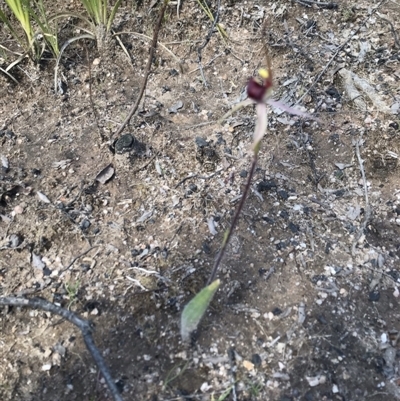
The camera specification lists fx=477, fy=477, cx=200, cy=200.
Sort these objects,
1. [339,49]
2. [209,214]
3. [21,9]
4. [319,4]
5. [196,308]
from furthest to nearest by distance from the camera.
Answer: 1. [319,4]
2. [339,49]
3. [21,9]
4. [209,214]
5. [196,308]

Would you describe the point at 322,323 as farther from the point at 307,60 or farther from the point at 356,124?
the point at 307,60

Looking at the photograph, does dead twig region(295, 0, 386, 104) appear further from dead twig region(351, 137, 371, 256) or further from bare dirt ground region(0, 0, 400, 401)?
dead twig region(351, 137, 371, 256)

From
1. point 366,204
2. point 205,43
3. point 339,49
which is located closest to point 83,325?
point 366,204

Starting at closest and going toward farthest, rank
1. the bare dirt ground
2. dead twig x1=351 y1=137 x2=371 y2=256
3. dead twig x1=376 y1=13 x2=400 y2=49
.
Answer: the bare dirt ground
dead twig x1=351 y1=137 x2=371 y2=256
dead twig x1=376 y1=13 x2=400 y2=49

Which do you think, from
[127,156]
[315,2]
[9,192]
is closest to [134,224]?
[127,156]

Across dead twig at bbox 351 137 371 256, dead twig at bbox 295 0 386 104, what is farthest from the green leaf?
dead twig at bbox 295 0 386 104

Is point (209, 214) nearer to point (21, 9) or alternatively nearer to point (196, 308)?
point (196, 308)
